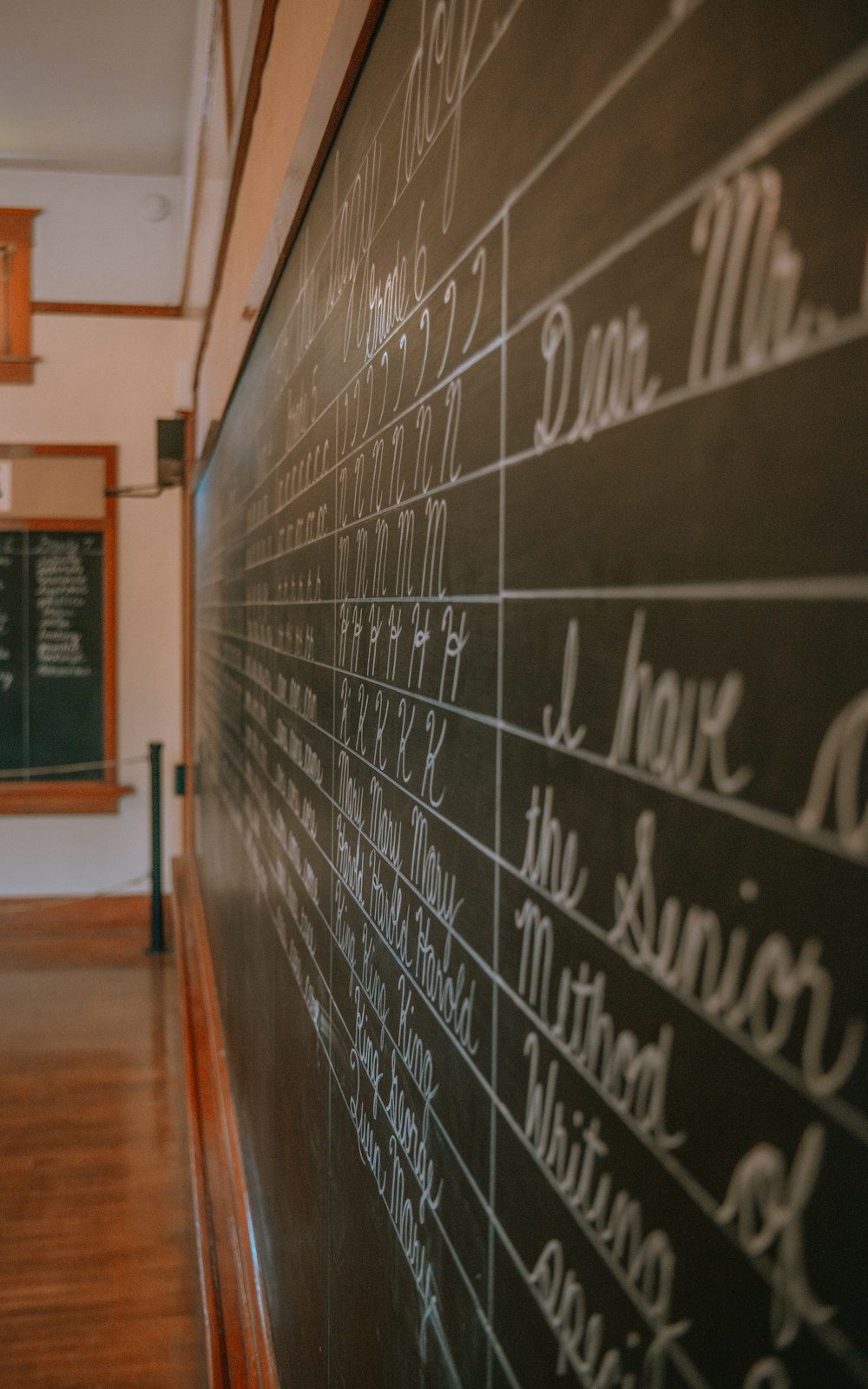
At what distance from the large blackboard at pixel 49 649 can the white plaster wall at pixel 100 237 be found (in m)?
1.28

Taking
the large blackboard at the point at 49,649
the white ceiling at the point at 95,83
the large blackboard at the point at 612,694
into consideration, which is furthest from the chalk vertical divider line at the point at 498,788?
the large blackboard at the point at 49,649

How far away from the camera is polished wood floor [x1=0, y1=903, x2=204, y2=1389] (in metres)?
2.48

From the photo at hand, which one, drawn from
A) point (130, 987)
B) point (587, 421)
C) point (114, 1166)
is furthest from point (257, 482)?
point (130, 987)

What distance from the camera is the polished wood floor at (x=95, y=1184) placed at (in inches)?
97.8

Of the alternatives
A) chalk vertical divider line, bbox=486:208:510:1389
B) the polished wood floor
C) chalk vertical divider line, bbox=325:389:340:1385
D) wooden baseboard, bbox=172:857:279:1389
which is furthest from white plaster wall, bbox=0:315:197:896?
chalk vertical divider line, bbox=486:208:510:1389

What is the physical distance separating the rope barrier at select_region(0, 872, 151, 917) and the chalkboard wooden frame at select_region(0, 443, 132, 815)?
414 millimetres

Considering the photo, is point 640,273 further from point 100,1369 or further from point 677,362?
point 100,1369

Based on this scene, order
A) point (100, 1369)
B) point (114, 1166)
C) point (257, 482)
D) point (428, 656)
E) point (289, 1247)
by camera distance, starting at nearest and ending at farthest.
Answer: point (428, 656) < point (289, 1247) < point (257, 482) < point (100, 1369) < point (114, 1166)

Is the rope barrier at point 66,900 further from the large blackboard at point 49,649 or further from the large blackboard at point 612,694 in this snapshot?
the large blackboard at point 612,694

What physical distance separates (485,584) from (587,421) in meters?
0.17

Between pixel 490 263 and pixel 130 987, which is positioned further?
pixel 130 987

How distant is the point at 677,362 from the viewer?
0.38 m

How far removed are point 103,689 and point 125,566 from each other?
67 centimetres

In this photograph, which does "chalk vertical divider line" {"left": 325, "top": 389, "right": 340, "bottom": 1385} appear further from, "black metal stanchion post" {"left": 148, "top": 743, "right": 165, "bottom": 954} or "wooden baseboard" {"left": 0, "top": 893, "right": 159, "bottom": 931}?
"wooden baseboard" {"left": 0, "top": 893, "right": 159, "bottom": 931}
